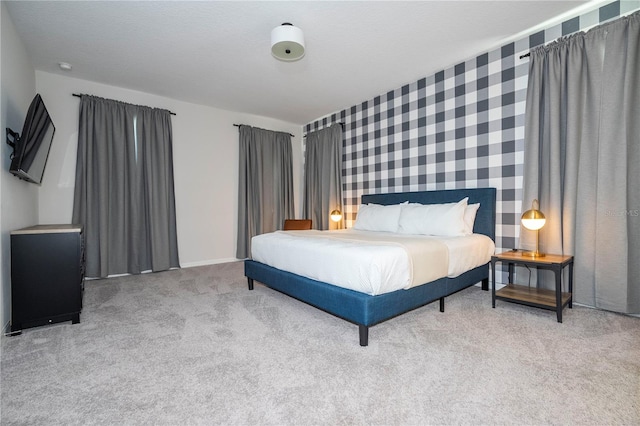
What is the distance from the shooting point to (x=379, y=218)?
3.90 meters

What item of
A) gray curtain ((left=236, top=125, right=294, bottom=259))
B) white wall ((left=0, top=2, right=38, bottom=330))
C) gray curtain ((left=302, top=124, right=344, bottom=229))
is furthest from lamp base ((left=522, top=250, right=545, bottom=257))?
white wall ((left=0, top=2, right=38, bottom=330))

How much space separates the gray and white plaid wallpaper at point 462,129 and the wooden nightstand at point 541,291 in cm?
58

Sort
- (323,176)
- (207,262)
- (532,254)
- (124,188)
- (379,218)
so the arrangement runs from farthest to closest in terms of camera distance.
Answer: (323,176)
(207,262)
(124,188)
(379,218)
(532,254)

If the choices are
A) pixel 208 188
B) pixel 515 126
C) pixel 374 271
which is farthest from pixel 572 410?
pixel 208 188

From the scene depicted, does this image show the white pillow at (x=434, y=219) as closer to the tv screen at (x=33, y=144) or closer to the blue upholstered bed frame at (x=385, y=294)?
the blue upholstered bed frame at (x=385, y=294)

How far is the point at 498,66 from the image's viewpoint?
3.26m

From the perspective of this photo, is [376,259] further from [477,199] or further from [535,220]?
[477,199]

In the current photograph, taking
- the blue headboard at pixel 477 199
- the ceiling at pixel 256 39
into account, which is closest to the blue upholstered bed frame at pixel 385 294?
the blue headboard at pixel 477 199

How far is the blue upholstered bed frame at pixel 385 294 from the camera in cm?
202

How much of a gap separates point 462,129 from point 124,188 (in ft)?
15.0

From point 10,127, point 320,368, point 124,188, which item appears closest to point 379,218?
point 320,368

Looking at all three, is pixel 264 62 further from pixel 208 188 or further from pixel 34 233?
pixel 34 233

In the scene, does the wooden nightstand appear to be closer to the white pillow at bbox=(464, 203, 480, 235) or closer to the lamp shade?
the lamp shade

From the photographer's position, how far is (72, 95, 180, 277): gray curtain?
12.8ft
